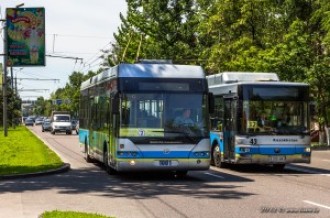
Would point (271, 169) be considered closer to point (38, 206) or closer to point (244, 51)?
point (38, 206)

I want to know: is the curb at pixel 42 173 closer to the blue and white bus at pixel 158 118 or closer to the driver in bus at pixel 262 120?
the blue and white bus at pixel 158 118

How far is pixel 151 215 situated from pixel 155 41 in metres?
51.5

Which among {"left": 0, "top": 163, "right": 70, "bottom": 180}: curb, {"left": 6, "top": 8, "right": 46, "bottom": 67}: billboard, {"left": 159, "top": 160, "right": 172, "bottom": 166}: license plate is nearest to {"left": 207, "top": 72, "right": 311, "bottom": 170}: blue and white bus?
{"left": 159, "top": 160, "right": 172, "bottom": 166}: license plate

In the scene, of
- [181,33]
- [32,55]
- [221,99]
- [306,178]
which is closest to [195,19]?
[181,33]

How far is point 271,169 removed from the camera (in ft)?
68.7

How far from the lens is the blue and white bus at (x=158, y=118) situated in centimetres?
1606

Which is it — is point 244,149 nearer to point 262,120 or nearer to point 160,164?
point 262,120

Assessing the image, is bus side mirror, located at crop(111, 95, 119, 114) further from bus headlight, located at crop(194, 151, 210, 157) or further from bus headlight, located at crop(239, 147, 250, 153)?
bus headlight, located at crop(239, 147, 250, 153)

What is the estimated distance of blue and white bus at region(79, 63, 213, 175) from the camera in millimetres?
16062

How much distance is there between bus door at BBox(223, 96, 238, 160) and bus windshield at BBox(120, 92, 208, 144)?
3062mm

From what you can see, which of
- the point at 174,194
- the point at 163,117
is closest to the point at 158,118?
the point at 163,117

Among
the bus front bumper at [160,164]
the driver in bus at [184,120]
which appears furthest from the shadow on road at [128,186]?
the driver in bus at [184,120]

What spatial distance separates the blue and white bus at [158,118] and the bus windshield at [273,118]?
107 inches

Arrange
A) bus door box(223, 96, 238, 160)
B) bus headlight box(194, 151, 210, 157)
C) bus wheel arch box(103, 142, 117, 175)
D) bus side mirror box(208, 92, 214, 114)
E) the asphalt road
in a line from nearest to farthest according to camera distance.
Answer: the asphalt road
bus headlight box(194, 151, 210, 157)
bus side mirror box(208, 92, 214, 114)
bus wheel arch box(103, 142, 117, 175)
bus door box(223, 96, 238, 160)
